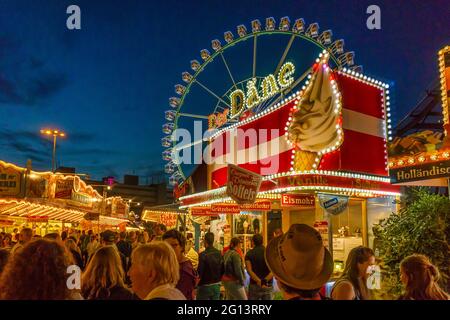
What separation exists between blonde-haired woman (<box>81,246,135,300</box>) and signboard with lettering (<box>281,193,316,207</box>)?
27.7ft

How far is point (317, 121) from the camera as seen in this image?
1210cm

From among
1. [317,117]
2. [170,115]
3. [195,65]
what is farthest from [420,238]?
[170,115]

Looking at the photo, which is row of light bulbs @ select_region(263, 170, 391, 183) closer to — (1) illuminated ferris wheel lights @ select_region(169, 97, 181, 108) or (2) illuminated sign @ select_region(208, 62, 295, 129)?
(2) illuminated sign @ select_region(208, 62, 295, 129)

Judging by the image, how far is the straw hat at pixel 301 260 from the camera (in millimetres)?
2720

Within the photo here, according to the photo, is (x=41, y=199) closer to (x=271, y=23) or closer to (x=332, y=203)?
(x=332, y=203)

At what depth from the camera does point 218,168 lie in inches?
746

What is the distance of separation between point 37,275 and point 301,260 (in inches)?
67.2

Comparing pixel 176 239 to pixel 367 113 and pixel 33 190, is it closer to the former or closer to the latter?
pixel 367 113

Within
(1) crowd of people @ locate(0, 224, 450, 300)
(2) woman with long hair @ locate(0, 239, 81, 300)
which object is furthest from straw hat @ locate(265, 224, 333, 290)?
(2) woman with long hair @ locate(0, 239, 81, 300)

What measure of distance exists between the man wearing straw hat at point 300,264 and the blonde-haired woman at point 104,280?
1.75 meters

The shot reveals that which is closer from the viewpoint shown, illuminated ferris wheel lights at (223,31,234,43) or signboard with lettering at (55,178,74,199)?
signboard with lettering at (55,178,74,199)

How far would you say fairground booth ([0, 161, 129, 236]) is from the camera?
43.5 ft
